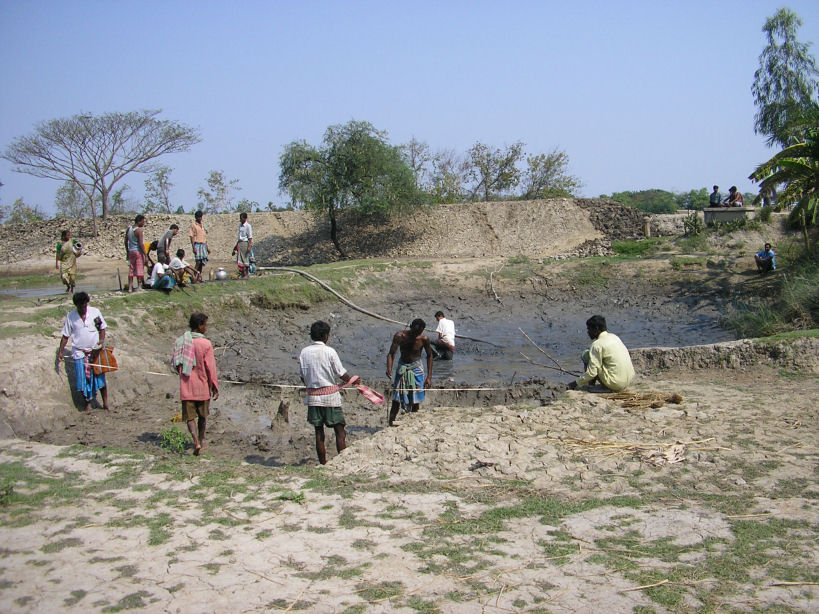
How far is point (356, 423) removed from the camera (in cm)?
989

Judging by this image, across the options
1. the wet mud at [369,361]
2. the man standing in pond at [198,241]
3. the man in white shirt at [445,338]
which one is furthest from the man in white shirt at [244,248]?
the man in white shirt at [445,338]

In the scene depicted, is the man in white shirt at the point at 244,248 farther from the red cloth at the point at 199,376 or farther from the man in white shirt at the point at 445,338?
the red cloth at the point at 199,376

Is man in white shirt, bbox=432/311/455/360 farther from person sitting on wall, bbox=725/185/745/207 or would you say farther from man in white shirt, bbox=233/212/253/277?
person sitting on wall, bbox=725/185/745/207

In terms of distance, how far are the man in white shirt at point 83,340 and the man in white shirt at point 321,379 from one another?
3912mm

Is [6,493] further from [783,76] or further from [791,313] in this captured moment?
[783,76]

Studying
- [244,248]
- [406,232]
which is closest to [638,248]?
[406,232]

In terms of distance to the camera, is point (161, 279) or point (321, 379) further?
point (161, 279)

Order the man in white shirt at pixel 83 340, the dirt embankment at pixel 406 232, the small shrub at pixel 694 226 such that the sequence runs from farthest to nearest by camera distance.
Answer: the dirt embankment at pixel 406 232, the small shrub at pixel 694 226, the man in white shirt at pixel 83 340

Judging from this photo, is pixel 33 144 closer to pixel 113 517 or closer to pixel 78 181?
pixel 78 181

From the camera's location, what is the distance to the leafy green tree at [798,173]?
595 inches

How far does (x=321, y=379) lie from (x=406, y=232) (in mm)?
23053

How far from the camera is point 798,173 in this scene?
604 inches

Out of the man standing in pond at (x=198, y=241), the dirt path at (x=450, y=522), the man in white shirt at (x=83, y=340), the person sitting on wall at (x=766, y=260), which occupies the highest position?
the man standing in pond at (x=198, y=241)

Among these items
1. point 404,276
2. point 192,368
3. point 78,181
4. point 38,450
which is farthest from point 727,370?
point 78,181
